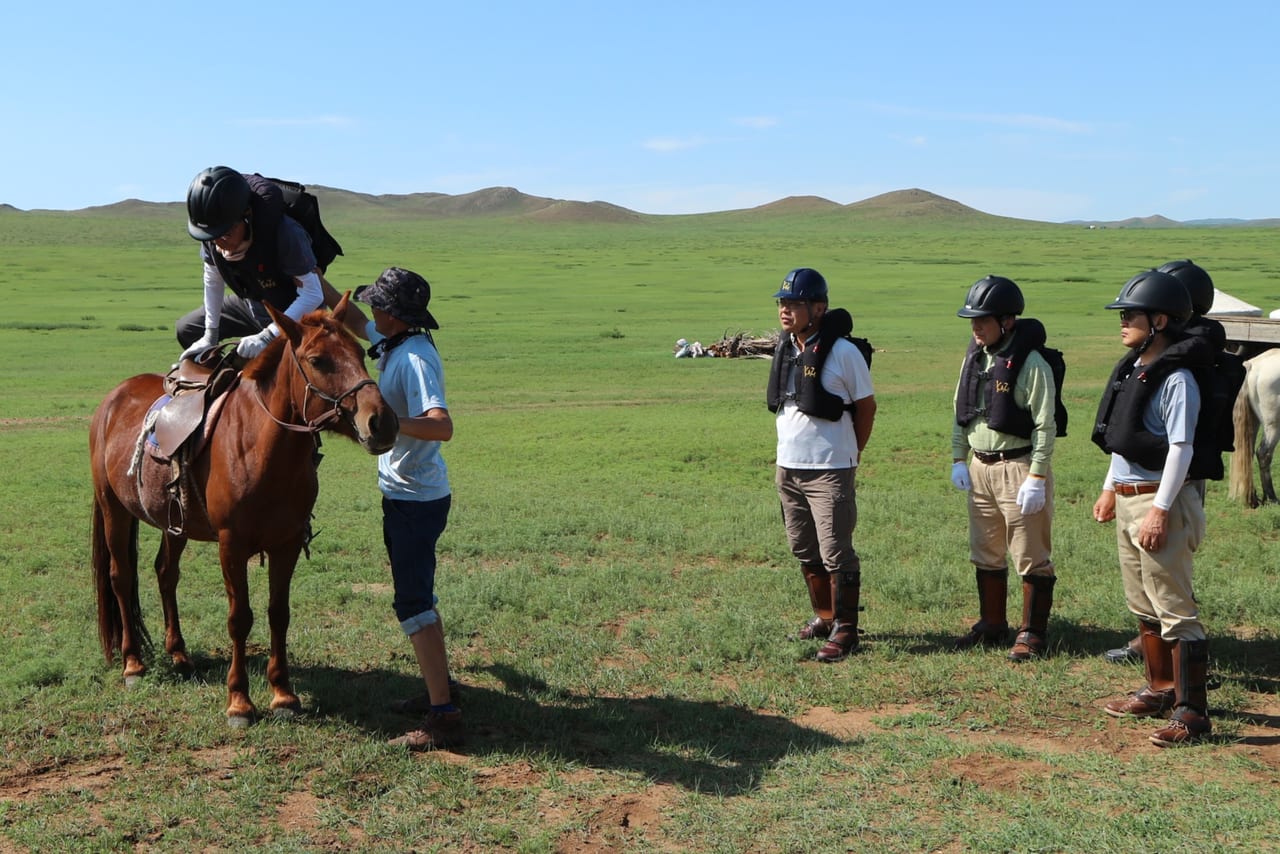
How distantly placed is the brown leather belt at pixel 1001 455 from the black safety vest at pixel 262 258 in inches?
166

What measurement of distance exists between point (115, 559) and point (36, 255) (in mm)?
78225

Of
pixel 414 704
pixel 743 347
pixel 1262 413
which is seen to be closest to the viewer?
pixel 414 704

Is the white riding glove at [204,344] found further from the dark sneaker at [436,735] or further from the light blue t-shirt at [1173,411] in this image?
the light blue t-shirt at [1173,411]

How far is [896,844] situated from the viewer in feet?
14.6

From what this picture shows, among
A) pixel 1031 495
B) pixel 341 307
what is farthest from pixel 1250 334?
pixel 341 307

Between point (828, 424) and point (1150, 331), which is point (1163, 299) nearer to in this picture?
point (1150, 331)

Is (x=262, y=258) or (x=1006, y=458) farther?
(x=1006, y=458)

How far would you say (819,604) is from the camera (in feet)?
23.8

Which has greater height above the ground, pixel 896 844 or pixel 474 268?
pixel 474 268

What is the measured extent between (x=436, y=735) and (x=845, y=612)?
2.72 meters

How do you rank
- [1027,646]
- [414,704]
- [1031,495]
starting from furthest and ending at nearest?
[1027,646] < [1031,495] < [414,704]

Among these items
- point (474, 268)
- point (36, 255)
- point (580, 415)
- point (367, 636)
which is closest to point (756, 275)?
point (474, 268)

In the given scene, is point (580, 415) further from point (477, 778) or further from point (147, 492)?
point (477, 778)

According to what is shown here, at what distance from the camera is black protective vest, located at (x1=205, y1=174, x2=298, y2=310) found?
18.9ft
